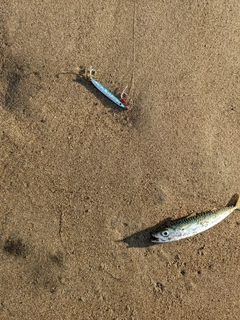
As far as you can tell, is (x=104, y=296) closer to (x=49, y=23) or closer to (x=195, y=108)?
(x=195, y=108)

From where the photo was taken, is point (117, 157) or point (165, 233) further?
point (117, 157)

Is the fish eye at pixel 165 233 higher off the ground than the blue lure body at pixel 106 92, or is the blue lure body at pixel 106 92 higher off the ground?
the blue lure body at pixel 106 92

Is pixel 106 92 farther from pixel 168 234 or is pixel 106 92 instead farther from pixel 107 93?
pixel 168 234

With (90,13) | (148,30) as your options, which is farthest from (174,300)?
(90,13)

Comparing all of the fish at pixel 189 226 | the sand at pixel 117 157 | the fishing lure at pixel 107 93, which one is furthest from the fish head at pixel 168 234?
the fishing lure at pixel 107 93

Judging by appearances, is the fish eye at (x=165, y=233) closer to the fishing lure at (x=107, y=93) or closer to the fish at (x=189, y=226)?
the fish at (x=189, y=226)

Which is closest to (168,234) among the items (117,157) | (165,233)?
(165,233)

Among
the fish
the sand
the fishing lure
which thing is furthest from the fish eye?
the fishing lure

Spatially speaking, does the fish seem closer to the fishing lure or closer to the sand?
the sand
